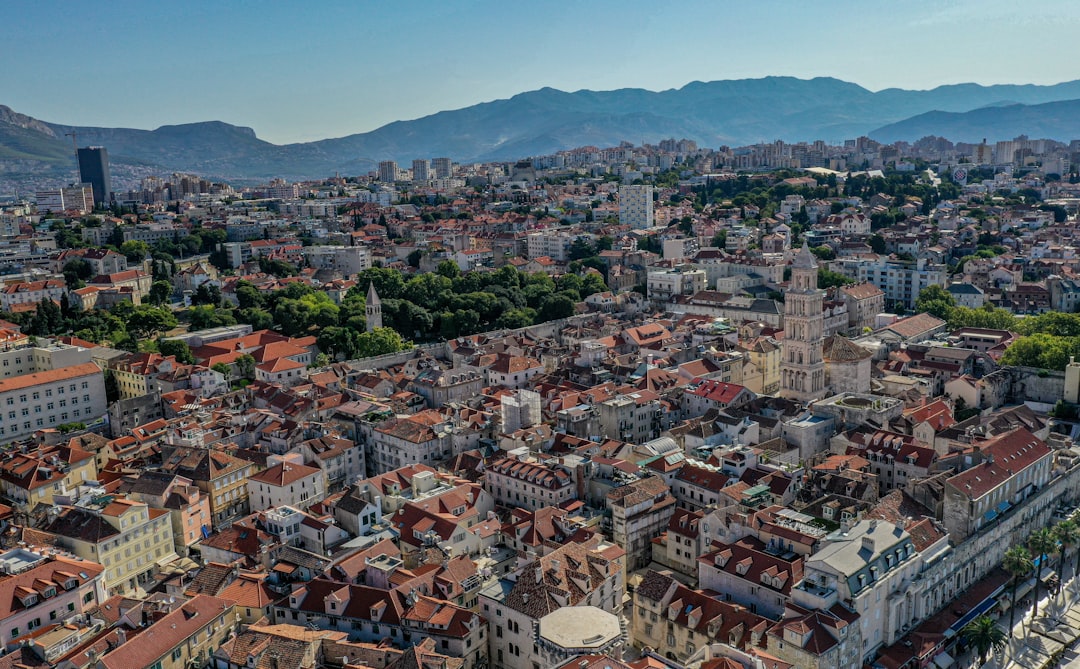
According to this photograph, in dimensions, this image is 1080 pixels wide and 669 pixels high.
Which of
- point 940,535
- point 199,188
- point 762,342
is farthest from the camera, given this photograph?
point 199,188

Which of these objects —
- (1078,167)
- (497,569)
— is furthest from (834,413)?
(1078,167)

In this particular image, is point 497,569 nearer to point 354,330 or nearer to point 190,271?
point 354,330

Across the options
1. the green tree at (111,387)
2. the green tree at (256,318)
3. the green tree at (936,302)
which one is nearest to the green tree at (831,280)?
the green tree at (936,302)

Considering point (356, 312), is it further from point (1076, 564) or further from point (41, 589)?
point (1076, 564)

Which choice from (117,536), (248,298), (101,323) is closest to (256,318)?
(248,298)

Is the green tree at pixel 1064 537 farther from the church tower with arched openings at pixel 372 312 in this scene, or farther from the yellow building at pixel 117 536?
the church tower with arched openings at pixel 372 312

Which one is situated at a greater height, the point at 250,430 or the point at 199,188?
the point at 199,188
